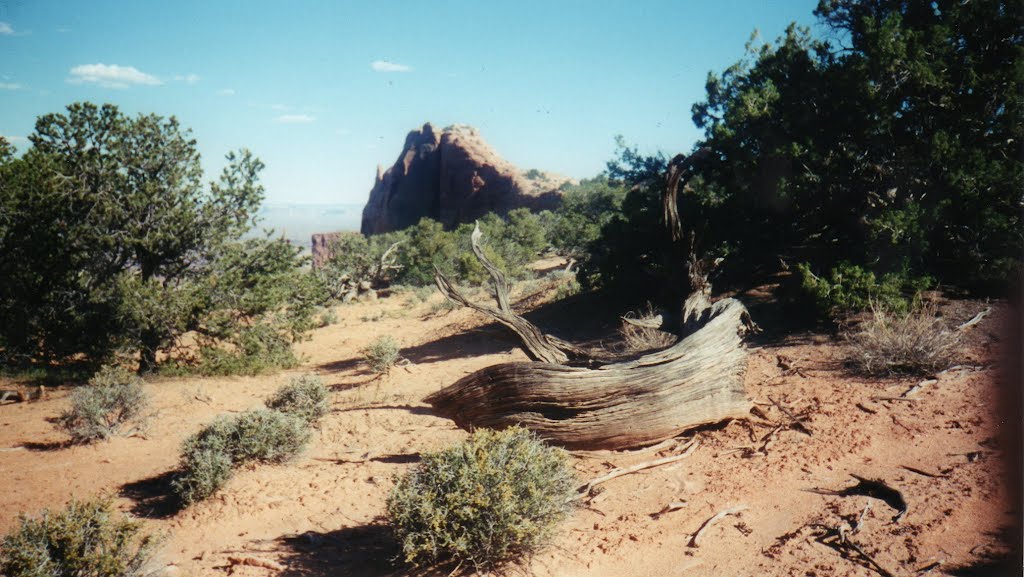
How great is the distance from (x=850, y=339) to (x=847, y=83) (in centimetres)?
447

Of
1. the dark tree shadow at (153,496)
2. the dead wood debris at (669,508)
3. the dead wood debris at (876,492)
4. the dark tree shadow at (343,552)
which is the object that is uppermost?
the dead wood debris at (876,492)

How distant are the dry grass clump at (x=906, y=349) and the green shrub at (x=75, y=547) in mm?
7753

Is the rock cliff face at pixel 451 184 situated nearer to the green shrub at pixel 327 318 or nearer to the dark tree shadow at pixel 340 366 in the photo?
the green shrub at pixel 327 318

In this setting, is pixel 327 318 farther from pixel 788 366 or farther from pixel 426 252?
pixel 788 366

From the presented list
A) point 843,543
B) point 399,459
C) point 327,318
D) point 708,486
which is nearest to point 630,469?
point 708,486

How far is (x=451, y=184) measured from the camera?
6091 centimetres

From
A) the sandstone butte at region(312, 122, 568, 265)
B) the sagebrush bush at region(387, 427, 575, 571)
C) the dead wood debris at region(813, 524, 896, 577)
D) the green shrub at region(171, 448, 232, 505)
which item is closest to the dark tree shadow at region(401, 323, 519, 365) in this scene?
the green shrub at region(171, 448, 232, 505)

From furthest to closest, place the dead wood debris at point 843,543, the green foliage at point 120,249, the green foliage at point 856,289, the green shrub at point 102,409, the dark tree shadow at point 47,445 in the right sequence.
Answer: the green foliage at point 120,249 < the green foliage at point 856,289 < the green shrub at point 102,409 < the dark tree shadow at point 47,445 < the dead wood debris at point 843,543

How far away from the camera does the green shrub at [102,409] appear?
23.7ft

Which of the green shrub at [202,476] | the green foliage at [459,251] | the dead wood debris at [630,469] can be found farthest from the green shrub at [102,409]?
the green foliage at [459,251]

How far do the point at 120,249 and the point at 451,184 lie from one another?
50.7 metres

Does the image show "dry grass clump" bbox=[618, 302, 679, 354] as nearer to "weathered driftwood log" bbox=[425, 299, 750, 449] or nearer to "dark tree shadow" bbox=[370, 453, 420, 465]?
"weathered driftwood log" bbox=[425, 299, 750, 449]

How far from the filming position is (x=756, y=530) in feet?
13.4

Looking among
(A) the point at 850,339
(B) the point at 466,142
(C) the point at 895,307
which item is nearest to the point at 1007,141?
(C) the point at 895,307
